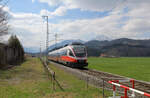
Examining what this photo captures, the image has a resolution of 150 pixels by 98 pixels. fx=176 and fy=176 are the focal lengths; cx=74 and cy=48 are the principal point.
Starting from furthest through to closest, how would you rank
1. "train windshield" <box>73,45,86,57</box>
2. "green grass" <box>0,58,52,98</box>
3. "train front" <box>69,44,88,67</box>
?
"train windshield" <box>73,45,86,57</box>, "train front" <box>69,44,88,67</box>, "green grass" <box>0,58,52,98</box>

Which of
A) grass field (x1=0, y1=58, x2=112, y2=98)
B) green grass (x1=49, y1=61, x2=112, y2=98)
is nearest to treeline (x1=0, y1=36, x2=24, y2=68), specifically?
grass field (x1=0, y1=58, x2=112, y2=98)

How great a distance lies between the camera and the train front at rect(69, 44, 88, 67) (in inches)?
966

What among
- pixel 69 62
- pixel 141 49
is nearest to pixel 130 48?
pixel 141 49

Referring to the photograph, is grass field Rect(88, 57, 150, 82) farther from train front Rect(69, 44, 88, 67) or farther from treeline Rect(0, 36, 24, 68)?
treeline Rect(0, 36, 24, 68)

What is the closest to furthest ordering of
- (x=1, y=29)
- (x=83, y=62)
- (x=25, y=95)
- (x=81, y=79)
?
1. (x=25, y=95)
2. (x=81, y=79)
3. (x=1, y=29)
4. (x=83, y=62)

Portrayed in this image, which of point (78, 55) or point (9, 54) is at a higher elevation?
point (9, 54)

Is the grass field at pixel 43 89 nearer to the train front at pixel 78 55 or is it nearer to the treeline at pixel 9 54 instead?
the train front at pixel 78 55

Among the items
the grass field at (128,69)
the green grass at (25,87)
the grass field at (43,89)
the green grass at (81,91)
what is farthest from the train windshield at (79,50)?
the green grass at (81,91)

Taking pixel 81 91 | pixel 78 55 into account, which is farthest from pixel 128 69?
pixel 81 91

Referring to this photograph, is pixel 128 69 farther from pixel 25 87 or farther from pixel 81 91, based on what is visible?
pixel 25 87

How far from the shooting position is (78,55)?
24703 mm

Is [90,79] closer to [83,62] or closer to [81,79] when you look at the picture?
[81,79]

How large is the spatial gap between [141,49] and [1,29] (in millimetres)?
150725

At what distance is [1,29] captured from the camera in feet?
73.9
